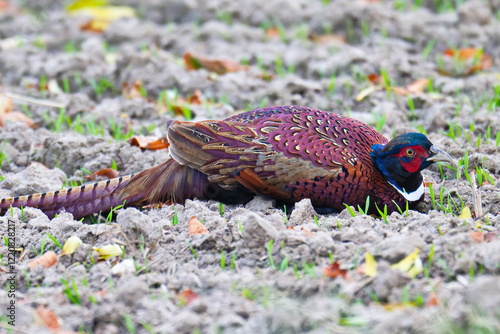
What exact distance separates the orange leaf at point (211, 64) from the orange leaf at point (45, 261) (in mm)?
3190

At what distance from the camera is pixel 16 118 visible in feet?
18.8

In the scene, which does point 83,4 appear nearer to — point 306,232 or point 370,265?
point 306,232

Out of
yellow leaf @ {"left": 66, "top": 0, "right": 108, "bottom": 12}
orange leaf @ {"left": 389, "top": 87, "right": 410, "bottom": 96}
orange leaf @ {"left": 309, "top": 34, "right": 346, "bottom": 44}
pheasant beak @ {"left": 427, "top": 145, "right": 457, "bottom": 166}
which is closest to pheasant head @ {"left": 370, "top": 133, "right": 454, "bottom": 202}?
pheasant beak @ {"left": 427, "top": 145, "right": 457, "bottom": 166}

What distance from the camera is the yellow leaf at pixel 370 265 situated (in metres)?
3.10

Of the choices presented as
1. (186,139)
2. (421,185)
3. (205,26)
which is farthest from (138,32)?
(421,185)

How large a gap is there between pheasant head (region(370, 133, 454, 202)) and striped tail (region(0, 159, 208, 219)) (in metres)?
1.05

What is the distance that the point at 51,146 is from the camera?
5.04 metres

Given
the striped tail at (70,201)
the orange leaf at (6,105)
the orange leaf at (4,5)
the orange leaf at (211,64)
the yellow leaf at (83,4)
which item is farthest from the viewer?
the orange leaf at (4,5)

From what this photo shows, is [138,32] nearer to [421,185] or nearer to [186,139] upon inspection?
[186,139]

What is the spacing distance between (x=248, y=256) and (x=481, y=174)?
5.33 feet

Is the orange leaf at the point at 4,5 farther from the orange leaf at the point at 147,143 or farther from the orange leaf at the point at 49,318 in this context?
the orange leaf at the point at 49,318

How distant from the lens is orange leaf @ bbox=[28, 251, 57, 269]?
3531mm

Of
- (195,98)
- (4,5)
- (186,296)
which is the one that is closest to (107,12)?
(4,5)

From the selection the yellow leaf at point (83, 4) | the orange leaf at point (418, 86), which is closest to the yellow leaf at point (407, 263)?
the orange leaf at point (418, 86)
